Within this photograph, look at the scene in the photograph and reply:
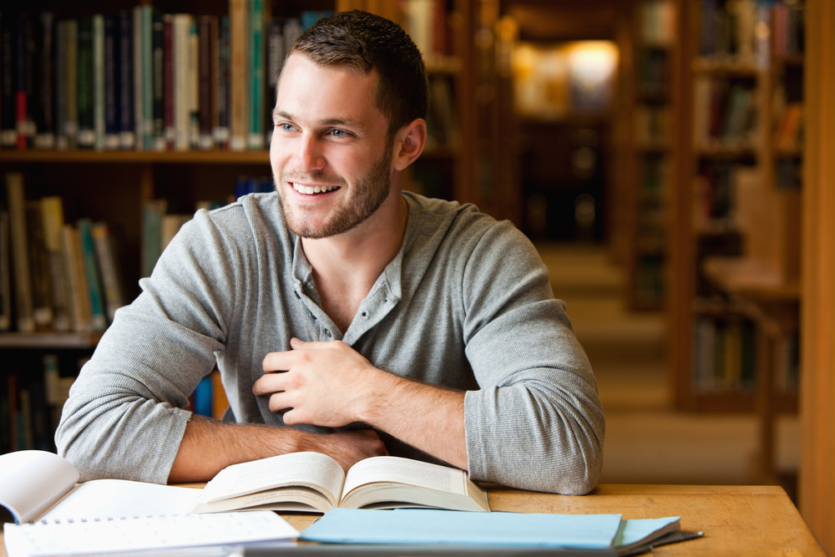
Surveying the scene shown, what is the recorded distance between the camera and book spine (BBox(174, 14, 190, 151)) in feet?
6.59

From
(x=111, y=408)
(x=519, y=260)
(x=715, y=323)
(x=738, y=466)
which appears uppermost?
(x=519, y=260)

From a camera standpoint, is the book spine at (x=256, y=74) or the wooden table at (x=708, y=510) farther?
the book spine at (x=256, y=74)

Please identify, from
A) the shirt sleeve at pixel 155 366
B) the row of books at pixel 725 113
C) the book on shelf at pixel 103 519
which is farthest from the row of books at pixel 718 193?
the book on shelf at pixel 103 519

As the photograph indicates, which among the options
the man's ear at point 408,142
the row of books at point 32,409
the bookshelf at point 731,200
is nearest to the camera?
the man's ear at point 408,142

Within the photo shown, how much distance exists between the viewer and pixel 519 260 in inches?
55.1

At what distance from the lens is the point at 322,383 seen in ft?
4.17

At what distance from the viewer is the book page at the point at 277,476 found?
40.2 inches

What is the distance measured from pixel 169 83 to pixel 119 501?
123 centimetres

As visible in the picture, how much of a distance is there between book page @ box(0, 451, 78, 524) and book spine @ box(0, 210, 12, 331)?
109cm

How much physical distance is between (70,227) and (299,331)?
37.0 inches

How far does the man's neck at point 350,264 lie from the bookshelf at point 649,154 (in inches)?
198

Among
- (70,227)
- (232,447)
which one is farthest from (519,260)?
(70,227)

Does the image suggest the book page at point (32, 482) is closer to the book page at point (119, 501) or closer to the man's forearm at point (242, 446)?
the book page at point (119, 501)

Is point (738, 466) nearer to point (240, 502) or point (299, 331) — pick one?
point (299, 331)
